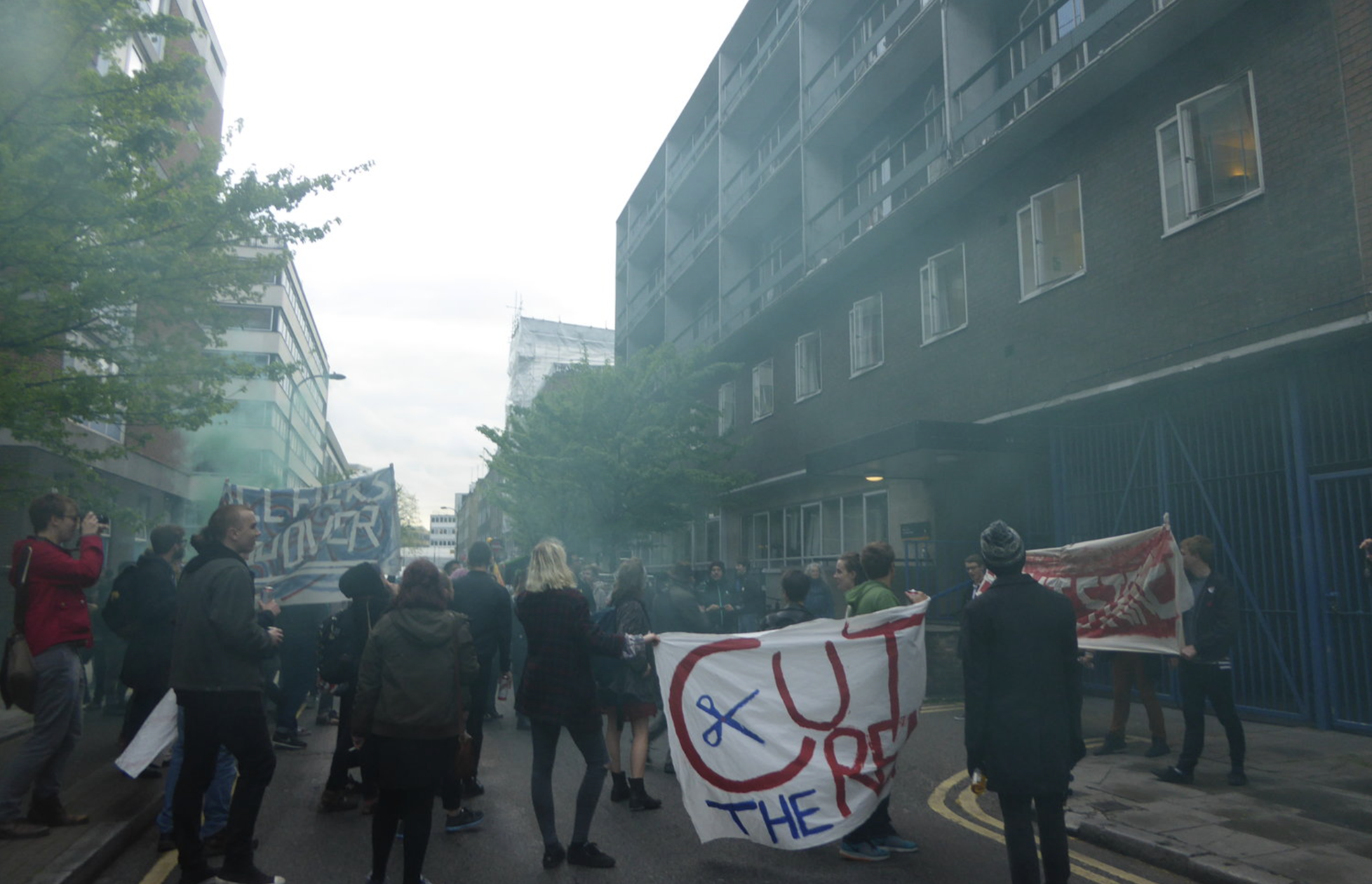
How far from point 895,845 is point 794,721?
1.07 meters

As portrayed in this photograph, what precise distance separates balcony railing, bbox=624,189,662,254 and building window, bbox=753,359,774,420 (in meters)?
12.3

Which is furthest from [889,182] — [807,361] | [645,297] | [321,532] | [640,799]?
[645,297]

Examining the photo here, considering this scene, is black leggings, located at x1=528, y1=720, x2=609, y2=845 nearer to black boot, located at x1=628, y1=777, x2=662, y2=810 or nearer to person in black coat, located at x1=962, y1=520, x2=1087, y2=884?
black boot, located at x1=628, y1=777, x2=662, y2=810

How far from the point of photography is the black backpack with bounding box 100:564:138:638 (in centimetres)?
768

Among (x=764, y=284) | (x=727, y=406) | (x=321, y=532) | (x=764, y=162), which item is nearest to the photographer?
(x=321, y=532)

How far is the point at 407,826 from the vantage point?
15.8 ft

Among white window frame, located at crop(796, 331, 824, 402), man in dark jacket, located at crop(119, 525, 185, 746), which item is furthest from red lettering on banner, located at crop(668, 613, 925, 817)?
white window frame, located at crop(796, 331, 824, 402)

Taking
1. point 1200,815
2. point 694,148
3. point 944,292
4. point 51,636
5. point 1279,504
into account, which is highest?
point 694,148

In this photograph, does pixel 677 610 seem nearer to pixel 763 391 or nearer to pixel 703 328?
pixel 763 391

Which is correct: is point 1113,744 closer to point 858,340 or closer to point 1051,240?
point 1051,240

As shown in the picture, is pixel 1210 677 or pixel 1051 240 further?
pixel 1051 240

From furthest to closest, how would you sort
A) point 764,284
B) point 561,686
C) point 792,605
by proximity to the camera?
point 764,284 < point 792,605 < point 561,686

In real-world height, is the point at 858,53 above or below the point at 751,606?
above

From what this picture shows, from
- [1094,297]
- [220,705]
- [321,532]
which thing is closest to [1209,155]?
[1094,297]
